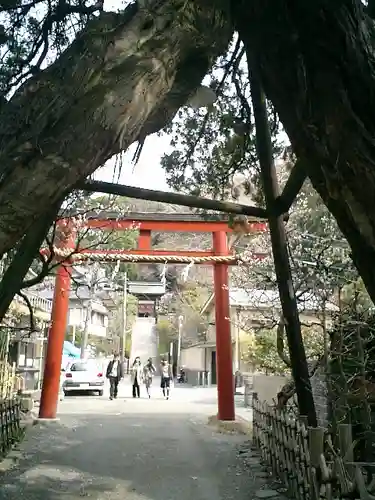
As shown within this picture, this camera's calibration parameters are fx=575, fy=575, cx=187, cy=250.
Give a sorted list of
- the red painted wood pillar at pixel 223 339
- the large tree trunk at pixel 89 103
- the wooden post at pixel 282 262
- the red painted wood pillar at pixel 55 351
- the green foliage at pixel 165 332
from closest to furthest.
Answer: the large tree trunk at pixel 89 103 < the wooden post at pixel 282 262 < the red painted wood pillar at pixel 55 351 < the red painted wood pillar at pixel 223 339 < the green foliage at pixel 165 332

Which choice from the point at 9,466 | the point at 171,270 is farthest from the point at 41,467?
the point at 171,270

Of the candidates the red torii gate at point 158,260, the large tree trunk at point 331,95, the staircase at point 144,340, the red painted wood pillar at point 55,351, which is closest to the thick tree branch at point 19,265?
the large tree trunk at point 331,95

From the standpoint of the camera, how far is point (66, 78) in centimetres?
212

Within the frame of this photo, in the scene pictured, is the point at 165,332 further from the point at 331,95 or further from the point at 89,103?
the point at 89,103

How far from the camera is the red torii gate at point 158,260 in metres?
10.6

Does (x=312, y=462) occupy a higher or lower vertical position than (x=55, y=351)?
lower

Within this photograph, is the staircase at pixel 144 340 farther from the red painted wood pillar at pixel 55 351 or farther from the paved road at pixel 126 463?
the red painted wood pillar at pixel 55 351

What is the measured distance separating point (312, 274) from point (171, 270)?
24.1m

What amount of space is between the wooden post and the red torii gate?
459cm

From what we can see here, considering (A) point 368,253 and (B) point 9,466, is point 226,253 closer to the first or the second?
(B) point 9,466

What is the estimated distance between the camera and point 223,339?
11062mm

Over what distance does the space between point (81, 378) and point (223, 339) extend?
10.8 m

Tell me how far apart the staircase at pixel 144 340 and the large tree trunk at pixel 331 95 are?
40.0m

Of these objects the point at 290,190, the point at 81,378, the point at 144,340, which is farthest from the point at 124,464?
the point at 144,340
